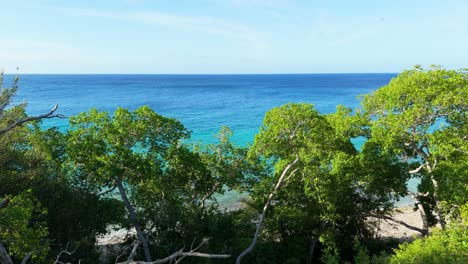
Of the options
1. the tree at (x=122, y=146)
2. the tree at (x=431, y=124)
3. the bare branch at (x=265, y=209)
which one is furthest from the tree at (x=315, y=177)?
the tree at (x=122, y=146)

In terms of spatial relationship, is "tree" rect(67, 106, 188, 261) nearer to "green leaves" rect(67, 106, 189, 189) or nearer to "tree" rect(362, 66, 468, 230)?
"green leaves" rect(67, 106, 189, 189)

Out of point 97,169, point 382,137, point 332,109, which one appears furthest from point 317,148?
point 332,109

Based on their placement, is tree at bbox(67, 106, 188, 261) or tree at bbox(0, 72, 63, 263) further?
tree at bbox(67, 106, 188, 261)

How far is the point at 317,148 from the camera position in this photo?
54.2 ft

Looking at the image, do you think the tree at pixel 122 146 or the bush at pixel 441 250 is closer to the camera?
the bush at pixel 441 250

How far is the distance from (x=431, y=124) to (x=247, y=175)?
885cm

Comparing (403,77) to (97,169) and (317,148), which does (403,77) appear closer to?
(317,148)

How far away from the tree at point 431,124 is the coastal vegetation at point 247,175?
6 centimetres

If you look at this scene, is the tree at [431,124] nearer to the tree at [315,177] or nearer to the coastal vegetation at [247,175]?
the coastal vegetation at [247,175]

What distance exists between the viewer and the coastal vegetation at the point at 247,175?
14.0 m

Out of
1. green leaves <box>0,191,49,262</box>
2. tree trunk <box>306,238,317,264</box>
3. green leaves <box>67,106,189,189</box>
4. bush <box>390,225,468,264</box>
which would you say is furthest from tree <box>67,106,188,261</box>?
bush <box>390,225,468,264</box>

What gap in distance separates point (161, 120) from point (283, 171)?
6075 millimetres

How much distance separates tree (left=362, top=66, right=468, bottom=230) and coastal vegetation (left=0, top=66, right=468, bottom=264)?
0.18 ft

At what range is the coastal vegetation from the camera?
14.0m
